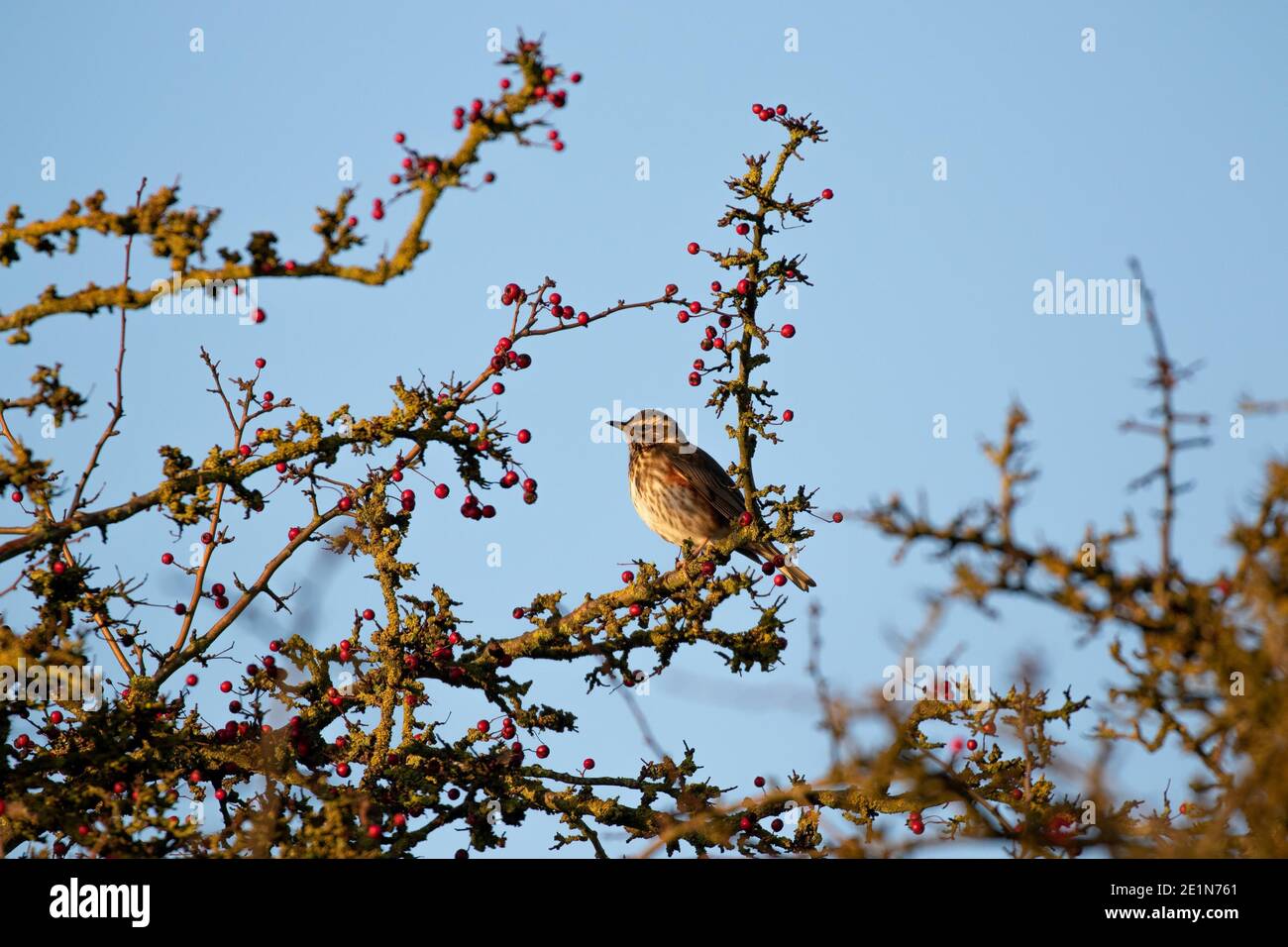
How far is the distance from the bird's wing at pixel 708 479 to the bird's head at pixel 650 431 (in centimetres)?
25

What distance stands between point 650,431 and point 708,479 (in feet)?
2.97

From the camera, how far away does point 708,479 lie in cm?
1176

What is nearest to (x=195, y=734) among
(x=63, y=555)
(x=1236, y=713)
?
(x=63, y=555)

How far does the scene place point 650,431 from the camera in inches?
487

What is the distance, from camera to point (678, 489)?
11.8 meters

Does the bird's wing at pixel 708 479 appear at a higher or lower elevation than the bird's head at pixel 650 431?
lower

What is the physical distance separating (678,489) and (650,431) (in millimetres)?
842

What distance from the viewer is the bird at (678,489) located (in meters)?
11.7

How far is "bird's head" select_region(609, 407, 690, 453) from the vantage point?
484 inches

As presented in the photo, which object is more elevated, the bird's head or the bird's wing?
the bird's head
